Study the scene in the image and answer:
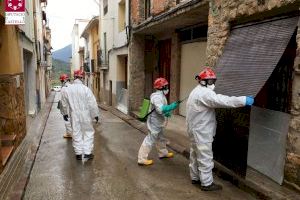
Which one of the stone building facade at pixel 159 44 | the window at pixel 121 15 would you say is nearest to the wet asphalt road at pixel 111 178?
the stone building facade at pixel 159 44

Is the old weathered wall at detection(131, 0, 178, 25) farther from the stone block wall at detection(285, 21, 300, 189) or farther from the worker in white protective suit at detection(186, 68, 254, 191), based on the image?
the stone block wall at detection(285, 21, 300, 189)

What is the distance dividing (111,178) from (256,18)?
149 inches

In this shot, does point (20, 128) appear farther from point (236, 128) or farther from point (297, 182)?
point (297, 182)

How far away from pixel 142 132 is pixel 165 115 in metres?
4.12

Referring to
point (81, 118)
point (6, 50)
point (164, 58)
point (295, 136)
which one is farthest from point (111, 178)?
point (164, 58)

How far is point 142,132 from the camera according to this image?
419 inches

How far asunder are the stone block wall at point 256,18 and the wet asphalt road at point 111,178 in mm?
897

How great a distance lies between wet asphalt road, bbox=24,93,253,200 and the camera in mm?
5258

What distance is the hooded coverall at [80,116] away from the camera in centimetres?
723

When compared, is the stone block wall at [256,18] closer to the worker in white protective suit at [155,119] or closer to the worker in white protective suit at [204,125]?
the worker in white protective suit at [204,125]

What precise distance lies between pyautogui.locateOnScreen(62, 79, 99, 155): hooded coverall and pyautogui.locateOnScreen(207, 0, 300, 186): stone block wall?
2777 mm

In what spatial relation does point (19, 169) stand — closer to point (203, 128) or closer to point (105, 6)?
point (203, 128)

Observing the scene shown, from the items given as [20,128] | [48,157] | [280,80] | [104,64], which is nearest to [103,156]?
[48,157]

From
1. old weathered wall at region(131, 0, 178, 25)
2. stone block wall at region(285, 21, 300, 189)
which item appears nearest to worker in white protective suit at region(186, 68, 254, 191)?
stone block wall at region(285, 21, 300, 189)
